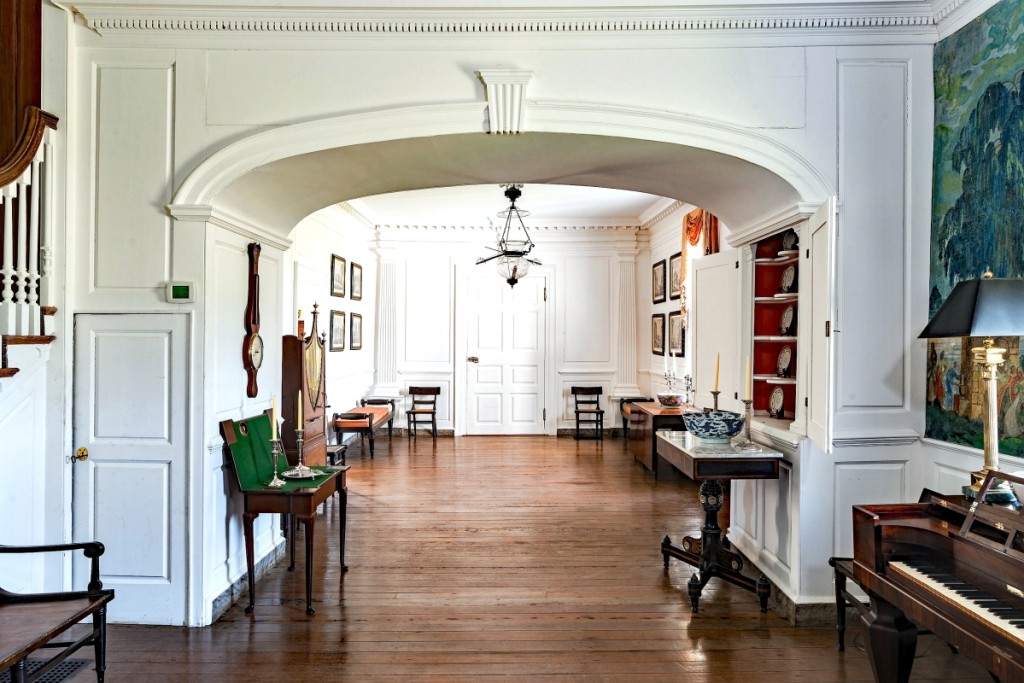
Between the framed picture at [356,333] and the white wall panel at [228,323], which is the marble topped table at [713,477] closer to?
the white wall panel at [228,323]

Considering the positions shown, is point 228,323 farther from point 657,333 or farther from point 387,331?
point 657,333

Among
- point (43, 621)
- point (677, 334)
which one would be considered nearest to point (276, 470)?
point (43, 621)

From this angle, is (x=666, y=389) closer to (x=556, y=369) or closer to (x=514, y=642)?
(x=556, y=369)

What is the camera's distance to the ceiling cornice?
3.35 metres

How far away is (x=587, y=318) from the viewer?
10141 millimetres

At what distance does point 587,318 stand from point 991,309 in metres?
7.78

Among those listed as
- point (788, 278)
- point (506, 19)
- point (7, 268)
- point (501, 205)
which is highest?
point (501, 205)

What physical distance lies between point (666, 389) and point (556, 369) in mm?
2170

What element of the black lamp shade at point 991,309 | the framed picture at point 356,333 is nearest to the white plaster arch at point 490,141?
the black lamp shade at point 991,309

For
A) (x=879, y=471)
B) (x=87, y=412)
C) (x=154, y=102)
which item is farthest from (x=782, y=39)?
(x=87, y=412)

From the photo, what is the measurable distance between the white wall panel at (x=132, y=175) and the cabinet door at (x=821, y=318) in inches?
144

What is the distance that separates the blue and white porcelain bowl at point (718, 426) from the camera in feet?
12.7

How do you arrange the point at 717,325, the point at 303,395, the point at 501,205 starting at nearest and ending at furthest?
the point at 717,325 < the point at 303,395 < the point at 501,205

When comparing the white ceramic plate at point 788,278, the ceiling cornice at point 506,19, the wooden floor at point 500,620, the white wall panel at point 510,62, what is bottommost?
the wooden floor at point 500,620
